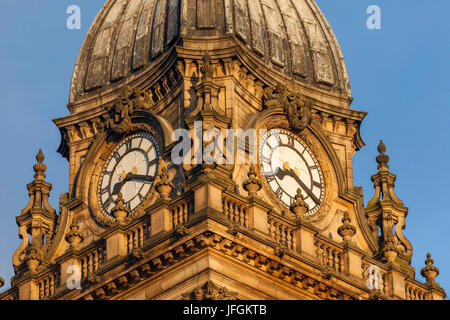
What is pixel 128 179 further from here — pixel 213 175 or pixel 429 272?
pixel 429 272

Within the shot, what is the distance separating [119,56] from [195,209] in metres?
10.9

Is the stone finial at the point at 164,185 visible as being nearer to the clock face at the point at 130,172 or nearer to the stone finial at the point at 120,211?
the stone finial at the point at 120,211

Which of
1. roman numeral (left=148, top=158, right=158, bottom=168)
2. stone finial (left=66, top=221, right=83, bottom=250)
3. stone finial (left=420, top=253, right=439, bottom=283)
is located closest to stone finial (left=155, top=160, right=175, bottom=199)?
roman numeral (left=148, top=158, right=158, bottom=168)

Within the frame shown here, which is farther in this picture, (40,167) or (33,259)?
(40,167)

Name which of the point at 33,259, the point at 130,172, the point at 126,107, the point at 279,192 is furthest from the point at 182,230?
the point at 126,107

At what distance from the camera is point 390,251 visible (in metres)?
60.6

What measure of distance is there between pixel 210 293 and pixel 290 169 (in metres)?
8.74

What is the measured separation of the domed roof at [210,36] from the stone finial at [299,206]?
5.52 meters

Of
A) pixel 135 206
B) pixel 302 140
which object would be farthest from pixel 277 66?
pixel 135 206

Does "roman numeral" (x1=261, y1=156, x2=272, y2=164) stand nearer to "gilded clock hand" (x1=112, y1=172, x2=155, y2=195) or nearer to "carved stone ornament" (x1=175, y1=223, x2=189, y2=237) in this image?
"gilded clock hand" (x1=112, y1=172, x2=155, y2=195)

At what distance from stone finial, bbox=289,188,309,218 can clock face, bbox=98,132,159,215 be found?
4.31 metres
